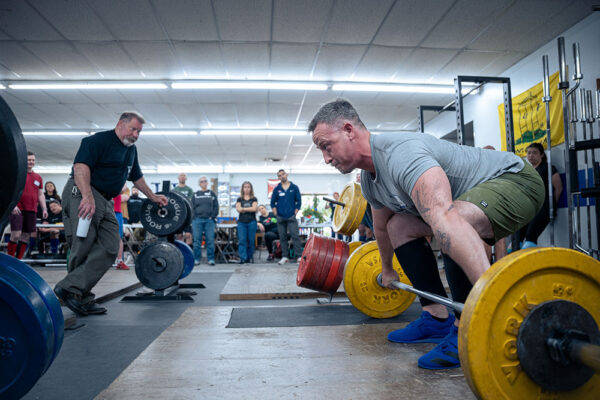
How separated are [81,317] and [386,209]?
1.83m

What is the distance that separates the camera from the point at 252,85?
5.68 meters

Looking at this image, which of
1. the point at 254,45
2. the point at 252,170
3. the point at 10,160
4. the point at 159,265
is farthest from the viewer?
the point at 252,170

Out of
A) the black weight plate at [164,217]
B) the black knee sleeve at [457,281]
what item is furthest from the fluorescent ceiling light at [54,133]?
the black knee sleeve at [457,281]

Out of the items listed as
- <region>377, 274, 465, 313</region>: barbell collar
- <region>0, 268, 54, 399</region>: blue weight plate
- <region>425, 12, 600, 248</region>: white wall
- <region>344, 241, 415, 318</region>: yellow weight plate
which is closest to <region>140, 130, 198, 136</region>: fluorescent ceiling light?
<region>425, 12, 600, 248</region>: white wall

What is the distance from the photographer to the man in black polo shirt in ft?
6.68

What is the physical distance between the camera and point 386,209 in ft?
4.77

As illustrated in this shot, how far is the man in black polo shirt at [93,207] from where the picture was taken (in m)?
2.04

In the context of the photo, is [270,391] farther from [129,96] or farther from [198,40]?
[129,96]

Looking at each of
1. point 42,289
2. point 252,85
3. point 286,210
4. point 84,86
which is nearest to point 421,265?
point 42,289

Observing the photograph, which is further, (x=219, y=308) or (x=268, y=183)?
(x=268, y=183)

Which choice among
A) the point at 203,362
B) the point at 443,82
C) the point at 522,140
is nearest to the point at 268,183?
the point at 443,82

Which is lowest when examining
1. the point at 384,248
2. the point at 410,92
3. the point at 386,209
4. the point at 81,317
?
the point at 81,317

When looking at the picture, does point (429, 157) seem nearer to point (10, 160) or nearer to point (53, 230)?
point (10, 160)

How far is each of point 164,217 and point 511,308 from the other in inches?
97.2
